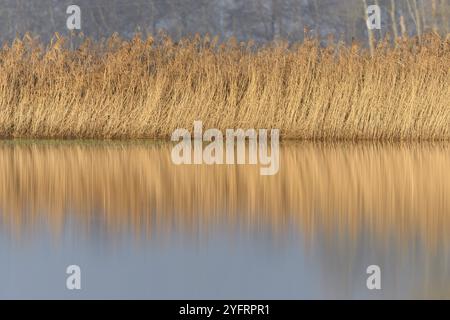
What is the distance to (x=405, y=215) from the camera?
851 centimetres

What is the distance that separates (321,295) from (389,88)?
9165 millimetres

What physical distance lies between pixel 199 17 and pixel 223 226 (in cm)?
4086

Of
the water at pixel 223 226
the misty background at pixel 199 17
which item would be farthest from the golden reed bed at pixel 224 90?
the misty background at pixel 199 17

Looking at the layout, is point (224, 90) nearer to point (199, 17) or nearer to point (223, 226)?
point (223, 226)

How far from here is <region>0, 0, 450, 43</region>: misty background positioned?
46.1m

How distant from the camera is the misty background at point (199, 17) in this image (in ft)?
151

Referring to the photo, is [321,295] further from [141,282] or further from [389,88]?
[389,88]

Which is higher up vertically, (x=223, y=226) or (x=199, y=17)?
(x=199, y=17)

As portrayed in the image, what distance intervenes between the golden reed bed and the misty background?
3011cm

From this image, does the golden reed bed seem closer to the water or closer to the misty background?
the water

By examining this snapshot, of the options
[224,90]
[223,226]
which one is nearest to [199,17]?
[224,90]

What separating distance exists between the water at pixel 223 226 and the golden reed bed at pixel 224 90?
6.69 ft

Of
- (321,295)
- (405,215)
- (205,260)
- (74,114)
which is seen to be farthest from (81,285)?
(74,114)

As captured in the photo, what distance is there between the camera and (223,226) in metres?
7.89
